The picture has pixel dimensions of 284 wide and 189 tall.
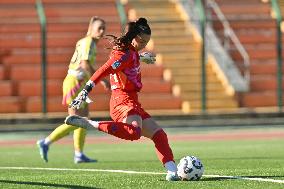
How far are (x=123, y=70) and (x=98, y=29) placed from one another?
388cm

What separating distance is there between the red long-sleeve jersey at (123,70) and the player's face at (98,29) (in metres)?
3.61

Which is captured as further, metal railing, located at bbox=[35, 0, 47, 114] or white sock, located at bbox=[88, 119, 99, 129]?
metal railing, located at bbox=[35, 0, 47, 114]

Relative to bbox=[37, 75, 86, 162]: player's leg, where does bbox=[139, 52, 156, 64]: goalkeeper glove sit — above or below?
above

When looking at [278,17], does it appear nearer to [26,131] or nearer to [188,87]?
[188,87]

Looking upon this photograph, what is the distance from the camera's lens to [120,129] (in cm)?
1045

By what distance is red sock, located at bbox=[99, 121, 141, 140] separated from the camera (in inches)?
410

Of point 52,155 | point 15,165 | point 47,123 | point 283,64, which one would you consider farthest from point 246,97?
point 15,165

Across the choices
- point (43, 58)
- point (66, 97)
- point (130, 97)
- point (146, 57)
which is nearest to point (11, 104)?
point (43, 58)

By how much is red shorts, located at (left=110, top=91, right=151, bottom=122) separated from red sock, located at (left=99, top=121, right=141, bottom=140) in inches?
8.6

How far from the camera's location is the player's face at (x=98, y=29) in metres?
14.5

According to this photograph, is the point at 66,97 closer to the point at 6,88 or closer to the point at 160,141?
the point at 160,141

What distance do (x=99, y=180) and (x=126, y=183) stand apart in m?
0.47

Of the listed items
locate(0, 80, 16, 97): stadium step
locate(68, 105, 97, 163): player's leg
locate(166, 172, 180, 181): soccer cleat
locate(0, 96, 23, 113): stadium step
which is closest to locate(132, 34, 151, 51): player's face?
locate(166, 172, 180, 181): soccer cleat

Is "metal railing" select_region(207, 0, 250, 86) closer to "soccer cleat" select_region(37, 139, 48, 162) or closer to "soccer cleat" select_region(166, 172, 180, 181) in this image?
"soccer cleat" select_region(37, 139, 48, 162)
